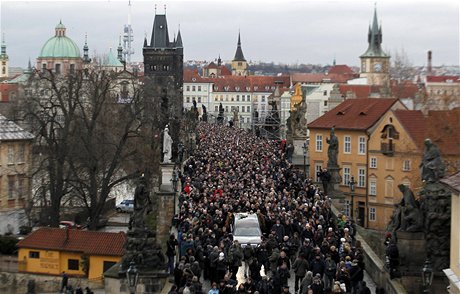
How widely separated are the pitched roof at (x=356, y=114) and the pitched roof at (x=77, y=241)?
66.4 feet

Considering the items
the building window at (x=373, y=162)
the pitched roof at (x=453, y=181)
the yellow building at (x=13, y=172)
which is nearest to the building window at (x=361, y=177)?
the building window at (x=373, y=162)

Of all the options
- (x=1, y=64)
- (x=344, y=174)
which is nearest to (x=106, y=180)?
(x=344, y=174)

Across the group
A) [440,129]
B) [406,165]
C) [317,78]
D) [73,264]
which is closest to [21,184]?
[73,264]

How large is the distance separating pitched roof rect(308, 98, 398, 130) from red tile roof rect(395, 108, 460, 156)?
2053 mm

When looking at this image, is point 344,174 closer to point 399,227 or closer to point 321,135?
point 321,135

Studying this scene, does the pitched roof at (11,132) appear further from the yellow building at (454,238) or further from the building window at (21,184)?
the yellow building at (454,238)

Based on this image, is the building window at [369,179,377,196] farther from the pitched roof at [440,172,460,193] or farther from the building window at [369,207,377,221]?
the pitched roof at [440,172,460,193]

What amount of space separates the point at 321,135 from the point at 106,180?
17152 millimetres

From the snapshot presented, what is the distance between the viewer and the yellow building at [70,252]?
117ft

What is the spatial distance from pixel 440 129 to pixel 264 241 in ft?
77.5

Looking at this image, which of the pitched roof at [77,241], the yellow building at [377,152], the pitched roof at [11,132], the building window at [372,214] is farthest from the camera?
the pitched roof at [11,132]

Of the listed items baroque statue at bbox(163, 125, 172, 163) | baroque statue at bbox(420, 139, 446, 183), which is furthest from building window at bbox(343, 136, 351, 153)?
baroque statue at bbox(420, 139, 446, 183)

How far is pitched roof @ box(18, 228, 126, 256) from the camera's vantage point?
35.5m

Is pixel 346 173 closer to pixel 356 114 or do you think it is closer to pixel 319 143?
pixel 319 143
